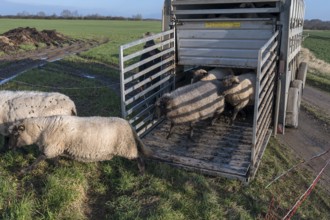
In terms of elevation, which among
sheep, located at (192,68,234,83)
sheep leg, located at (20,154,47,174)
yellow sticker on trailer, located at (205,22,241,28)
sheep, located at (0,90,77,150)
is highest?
yellow sticker on trailer, located at (205,22,241,28)

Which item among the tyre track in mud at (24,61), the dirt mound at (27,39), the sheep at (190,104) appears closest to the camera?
the sheep at (190,104)

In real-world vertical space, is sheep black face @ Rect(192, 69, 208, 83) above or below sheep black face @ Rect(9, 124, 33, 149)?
above

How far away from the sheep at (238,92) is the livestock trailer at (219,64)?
0.38 metres

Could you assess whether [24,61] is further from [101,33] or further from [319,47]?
[319,47]

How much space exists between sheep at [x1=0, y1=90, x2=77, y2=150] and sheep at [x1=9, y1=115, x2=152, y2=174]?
30.1 inches

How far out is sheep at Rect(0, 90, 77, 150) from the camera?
6.49 metres

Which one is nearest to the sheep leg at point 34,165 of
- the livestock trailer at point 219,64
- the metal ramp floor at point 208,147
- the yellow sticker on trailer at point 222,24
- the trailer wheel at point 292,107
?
the livestock trailer at point 219,64

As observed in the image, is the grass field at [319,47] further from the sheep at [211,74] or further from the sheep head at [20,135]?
the sheep head at [20,135]

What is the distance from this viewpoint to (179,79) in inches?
393

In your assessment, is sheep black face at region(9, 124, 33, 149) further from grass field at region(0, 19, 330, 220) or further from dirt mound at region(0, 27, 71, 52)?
dirt mound at region(0, 27, 71, 52)

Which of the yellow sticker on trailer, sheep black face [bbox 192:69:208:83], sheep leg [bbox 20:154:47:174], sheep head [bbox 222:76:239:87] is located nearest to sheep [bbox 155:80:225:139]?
sheep head [bbox 222:76:239:87]

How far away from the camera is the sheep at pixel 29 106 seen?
6492 mm

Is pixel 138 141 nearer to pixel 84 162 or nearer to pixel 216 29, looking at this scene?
pixel 84 162

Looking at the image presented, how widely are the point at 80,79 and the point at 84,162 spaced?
8532mm
